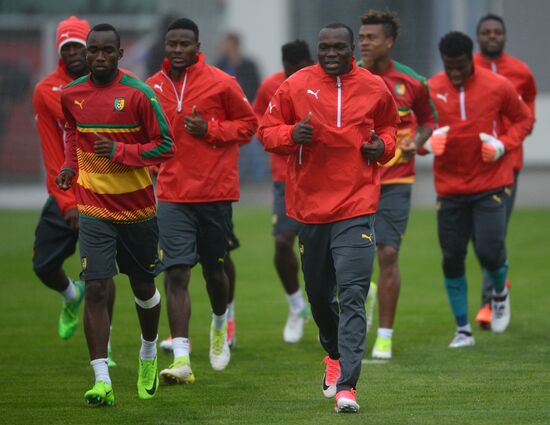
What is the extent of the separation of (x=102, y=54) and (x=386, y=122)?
1.77 m

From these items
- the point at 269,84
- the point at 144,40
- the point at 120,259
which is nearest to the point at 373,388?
the point at 120,259

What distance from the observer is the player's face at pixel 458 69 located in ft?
33.3

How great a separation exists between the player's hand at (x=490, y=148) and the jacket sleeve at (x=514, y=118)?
0.40 feet

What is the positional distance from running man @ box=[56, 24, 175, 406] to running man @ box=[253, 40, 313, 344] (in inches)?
109

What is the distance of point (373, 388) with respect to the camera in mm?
8570

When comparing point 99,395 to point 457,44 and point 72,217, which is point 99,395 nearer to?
point 72,217

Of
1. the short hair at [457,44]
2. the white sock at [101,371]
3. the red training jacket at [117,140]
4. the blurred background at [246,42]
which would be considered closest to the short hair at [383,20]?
the short hair at [457,44]

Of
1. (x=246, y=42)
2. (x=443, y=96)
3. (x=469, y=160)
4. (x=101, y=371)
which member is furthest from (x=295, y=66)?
(x=246, y=42)

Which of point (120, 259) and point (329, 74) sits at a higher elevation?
Answer: point (329, 74)

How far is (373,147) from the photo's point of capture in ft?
25.6

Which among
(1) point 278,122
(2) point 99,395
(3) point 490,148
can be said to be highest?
(1) point 278,122

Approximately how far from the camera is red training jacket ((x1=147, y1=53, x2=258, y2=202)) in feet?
30.7

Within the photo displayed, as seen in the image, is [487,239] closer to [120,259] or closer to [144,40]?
[120,259]

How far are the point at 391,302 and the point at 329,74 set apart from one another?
2.58 metres
